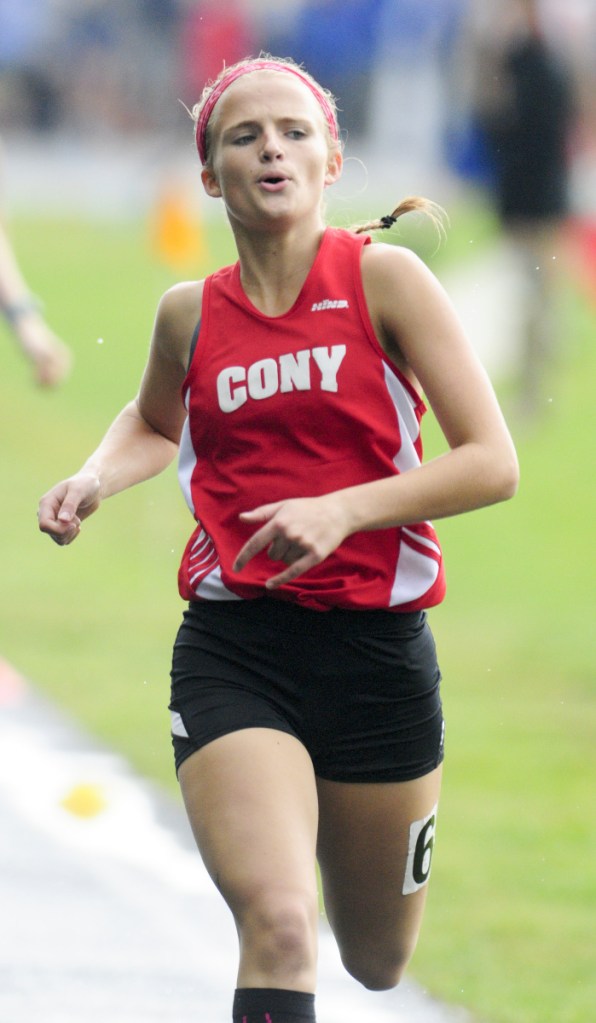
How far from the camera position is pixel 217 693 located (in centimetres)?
365

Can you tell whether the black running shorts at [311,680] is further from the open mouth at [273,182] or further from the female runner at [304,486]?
the open mouth at [273,182]

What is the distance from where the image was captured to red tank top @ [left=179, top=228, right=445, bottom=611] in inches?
142

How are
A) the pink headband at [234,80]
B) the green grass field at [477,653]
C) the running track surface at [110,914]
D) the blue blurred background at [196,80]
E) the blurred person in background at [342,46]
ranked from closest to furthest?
the pink headband at [234,80], the running track surface at [110,914], the green grass field at [477,653], the blue blurred background at [196,80], the blurred person in background at [342,46]

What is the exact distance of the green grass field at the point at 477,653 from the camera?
5.57 meters

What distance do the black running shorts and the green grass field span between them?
131cm

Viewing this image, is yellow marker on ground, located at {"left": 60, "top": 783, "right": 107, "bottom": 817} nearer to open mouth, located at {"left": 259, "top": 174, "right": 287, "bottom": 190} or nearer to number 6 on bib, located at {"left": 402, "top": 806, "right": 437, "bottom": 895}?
number 6 on bib, located at {"left": 402, "top": 806, "right": 437, "bottom": 895}

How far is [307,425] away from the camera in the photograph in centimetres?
362

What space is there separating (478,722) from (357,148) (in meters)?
28.7

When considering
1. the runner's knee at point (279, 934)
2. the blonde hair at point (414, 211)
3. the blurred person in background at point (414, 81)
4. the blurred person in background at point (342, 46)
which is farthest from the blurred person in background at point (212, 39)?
the runner's knee at point (279, 934)

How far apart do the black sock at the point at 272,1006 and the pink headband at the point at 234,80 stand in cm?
160

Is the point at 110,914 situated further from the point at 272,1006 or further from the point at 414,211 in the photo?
the point at 414,211

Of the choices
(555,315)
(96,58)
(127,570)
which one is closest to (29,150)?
(96,58)

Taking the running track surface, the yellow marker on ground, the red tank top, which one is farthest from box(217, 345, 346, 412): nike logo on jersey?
the yellow marker on ground

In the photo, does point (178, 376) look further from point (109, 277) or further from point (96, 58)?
point (96, 58)
